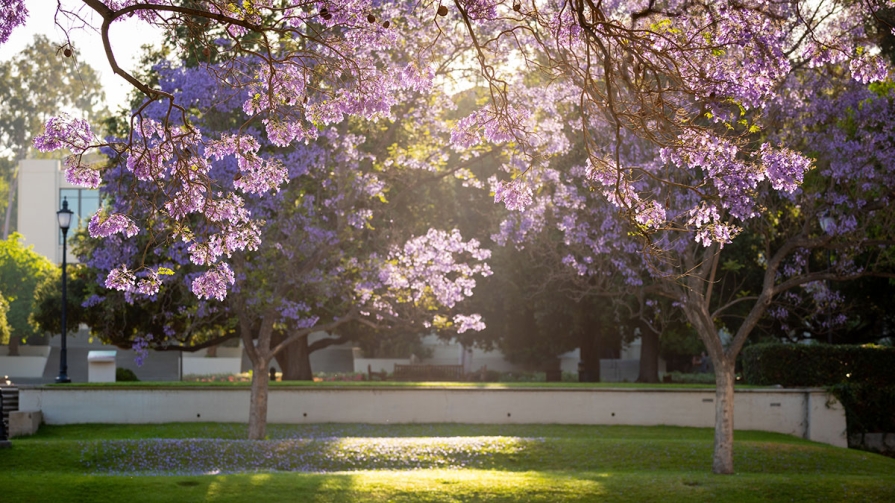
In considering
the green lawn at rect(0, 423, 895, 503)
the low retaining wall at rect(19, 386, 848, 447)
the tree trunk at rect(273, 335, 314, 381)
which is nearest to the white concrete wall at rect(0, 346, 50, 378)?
the tree trunk at rect(273, 335, 314, 381)

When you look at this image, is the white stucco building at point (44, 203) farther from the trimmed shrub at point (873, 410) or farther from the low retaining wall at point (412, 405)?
the trimmed shrub at point (873, 410)

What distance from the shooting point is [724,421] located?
15.6 meters

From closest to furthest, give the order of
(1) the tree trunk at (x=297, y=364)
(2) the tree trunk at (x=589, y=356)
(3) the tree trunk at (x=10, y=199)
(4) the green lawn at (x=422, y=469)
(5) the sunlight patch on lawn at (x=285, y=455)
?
(4) the green lawn at (x=422, y=469)
(5) the sunlight patch on lawn at (x=285, y=455)
(1) the tree trunk at (x=297, y=364)
(2) the tree trunk at (x=589, y=356)
(3) the tree trunk at (x=10, y=199)

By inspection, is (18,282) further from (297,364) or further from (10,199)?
(297,364)


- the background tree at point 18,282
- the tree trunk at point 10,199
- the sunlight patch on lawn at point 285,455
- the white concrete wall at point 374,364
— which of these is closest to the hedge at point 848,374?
the sunlight patch on lawn at point 285,455

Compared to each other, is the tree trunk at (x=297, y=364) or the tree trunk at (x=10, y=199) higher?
the tree trunk at (x=10, y=199)

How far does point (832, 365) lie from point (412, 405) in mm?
10018

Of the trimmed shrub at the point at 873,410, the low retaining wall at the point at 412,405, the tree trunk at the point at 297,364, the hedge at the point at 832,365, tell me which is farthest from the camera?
the tree trunk at the point at 297,364

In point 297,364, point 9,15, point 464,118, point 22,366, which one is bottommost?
point 22,366

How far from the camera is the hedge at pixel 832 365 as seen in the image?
77.5 feet

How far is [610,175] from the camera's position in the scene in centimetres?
924

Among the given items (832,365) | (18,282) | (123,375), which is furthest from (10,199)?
(832,365)

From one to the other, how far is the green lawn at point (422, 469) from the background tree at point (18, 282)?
31.2m

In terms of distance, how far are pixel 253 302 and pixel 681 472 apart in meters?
7.76
